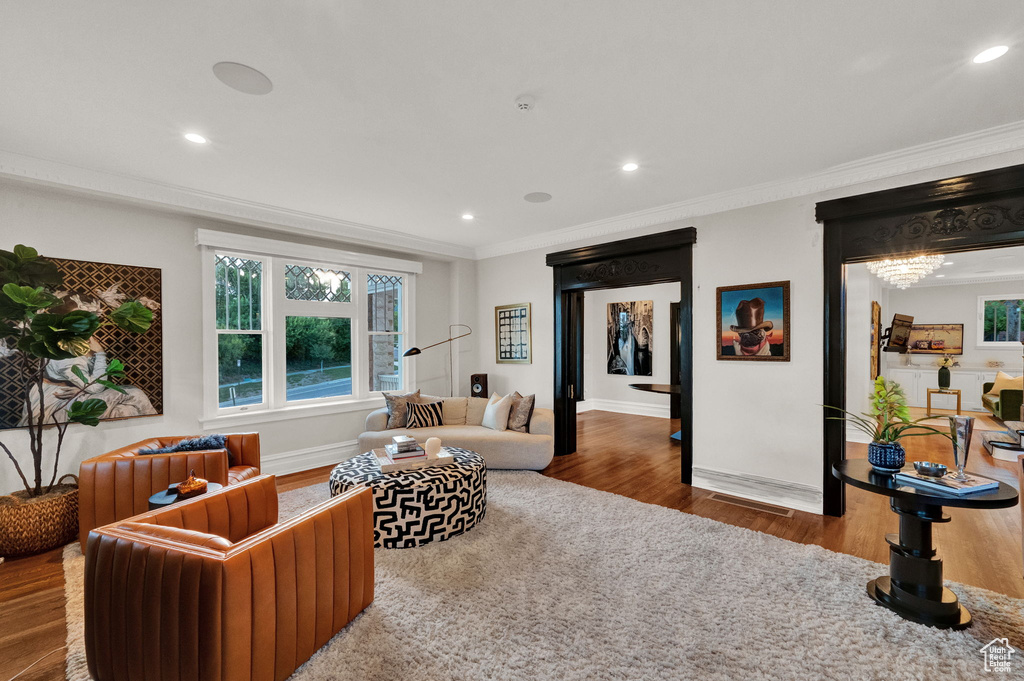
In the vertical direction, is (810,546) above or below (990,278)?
below

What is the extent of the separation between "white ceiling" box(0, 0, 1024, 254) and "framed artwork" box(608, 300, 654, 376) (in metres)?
4.74

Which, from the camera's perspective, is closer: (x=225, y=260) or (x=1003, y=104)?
(x=1003, y=104)

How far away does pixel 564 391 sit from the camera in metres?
5.36

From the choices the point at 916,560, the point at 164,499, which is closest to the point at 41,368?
the point at 164,499

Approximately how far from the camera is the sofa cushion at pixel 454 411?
17.2ft

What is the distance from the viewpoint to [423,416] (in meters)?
5.02

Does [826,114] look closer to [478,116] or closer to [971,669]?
[478,116]

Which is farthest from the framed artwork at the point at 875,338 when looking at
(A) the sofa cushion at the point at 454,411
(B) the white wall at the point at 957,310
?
(A) the sofa cushion at the point at 454,411

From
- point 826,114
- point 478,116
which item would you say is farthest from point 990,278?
point 478,116

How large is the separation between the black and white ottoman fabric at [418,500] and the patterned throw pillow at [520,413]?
1592 mm

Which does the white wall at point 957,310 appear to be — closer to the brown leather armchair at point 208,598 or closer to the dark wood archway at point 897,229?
the dark wood archway at point 897,229

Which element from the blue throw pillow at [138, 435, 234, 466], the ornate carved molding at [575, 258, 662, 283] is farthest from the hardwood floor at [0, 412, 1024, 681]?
the ornate carved molding at [575, 258, 662, 283]

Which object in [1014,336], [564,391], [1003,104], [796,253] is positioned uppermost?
Result: [1003,104]

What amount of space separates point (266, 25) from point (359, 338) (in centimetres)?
390
